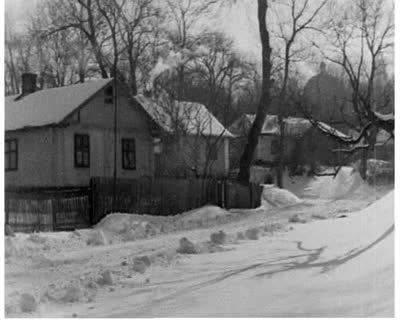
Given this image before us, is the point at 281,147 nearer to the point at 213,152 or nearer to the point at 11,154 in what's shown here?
the point at 213,152

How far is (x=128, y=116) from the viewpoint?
12.9 ft

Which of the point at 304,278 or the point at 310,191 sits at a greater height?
the point at 310,191

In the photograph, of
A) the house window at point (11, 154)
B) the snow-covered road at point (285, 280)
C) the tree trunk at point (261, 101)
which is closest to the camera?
the snow-covered road at point (285, 280)

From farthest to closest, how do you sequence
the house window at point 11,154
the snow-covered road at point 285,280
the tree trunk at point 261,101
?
the tree trunk at point 261,101 < the house window at point 11,154 < the snow-covered road at point 285,280

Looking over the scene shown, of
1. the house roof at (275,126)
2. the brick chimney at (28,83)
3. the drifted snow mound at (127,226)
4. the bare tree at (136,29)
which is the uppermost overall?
the bare tree at (136,29)

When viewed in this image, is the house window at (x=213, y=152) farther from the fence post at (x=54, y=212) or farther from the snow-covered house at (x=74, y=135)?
the fence post at (x=54, y=212)

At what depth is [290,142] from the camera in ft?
12.8

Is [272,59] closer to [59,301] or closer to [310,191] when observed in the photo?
[310,191]

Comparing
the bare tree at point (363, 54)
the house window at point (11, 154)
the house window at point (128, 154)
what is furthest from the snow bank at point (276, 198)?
the house window at point (11, 154)

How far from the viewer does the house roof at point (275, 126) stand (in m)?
3.92

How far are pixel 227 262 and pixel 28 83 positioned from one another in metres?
1.27

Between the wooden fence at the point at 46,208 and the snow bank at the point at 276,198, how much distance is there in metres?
0.85

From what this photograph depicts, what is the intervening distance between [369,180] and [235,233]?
2.27ft

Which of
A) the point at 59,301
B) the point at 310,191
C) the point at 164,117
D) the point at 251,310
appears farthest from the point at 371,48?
the point at 59,301
